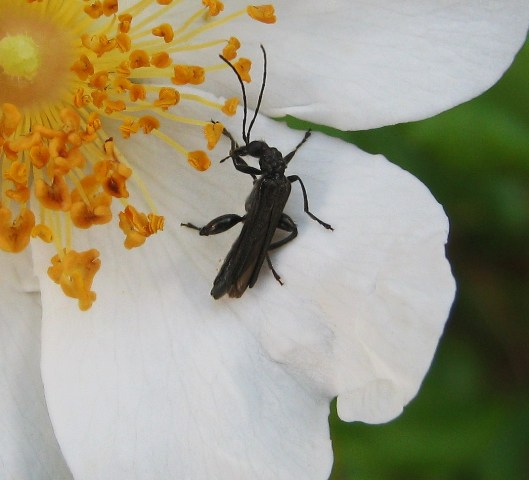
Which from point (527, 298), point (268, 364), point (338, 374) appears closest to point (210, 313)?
point (268, 364)

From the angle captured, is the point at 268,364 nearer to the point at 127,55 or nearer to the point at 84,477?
the point at 84,477

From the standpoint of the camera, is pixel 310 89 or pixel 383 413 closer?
pixel 383 413

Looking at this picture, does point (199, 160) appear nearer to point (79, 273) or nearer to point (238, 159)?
point (238, 159)

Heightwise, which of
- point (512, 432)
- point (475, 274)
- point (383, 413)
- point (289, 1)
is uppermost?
point (289, 1)

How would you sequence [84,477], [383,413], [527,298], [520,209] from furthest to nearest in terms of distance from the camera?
[527,298] < [520,209] < [84,477] < [383,413]

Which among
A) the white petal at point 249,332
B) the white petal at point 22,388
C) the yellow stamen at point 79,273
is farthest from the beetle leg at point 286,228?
the white petal at point 22,388

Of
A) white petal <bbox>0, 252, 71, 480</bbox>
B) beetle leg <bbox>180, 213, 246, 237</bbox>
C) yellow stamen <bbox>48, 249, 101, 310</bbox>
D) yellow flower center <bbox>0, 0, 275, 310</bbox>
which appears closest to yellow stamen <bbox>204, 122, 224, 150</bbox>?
yellow flower center <bbox>0, 0, 275, 310</bbox>

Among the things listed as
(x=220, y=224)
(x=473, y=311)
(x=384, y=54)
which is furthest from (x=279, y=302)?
(x=473, y=311)
